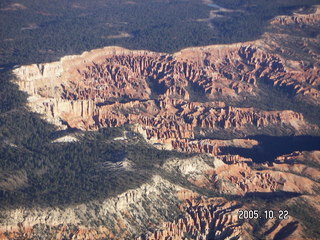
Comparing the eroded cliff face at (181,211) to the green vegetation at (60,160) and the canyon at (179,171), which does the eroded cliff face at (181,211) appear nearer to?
the canyon at (179,171)

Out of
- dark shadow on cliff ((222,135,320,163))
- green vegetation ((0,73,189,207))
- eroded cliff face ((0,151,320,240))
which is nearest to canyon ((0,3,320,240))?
eroded cliff face ((0,151,320,240))

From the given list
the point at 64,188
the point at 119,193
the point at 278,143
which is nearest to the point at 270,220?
the point at 119,193

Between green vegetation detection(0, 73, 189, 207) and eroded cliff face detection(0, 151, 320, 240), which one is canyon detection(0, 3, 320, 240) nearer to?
eroded cliff face detection(0, 151, 320, 240)

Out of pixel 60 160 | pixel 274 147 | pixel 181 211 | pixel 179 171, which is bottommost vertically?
pixel 274 147

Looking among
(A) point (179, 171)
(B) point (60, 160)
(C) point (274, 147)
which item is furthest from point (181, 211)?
(C) point (274, 147)

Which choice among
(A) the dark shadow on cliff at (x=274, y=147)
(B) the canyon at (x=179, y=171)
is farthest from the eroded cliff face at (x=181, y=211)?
(A) the dark shadow on cliff at (x=274, y=147)

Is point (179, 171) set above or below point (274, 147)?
above

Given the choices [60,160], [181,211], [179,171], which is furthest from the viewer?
[179,171]

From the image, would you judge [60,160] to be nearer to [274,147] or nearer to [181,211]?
[181,211]

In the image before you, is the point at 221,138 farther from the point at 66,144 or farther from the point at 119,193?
the point at 119,193

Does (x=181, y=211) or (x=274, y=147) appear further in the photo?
(x=274, y=147)
